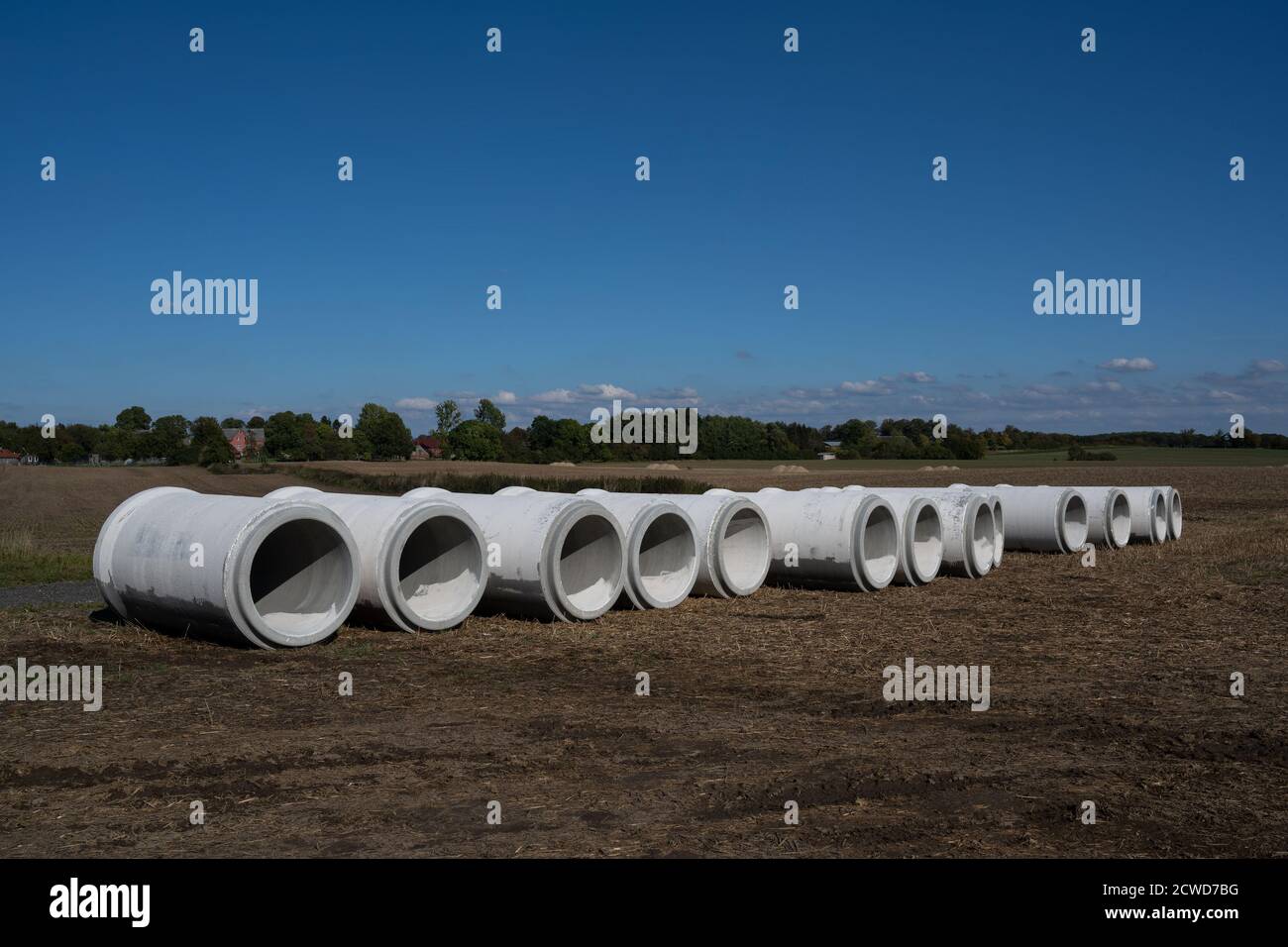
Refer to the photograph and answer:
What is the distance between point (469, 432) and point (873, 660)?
78672mm

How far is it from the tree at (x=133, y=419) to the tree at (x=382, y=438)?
49703mm

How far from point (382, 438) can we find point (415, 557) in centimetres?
8022

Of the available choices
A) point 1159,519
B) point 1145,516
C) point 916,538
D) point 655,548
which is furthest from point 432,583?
point 1159,519

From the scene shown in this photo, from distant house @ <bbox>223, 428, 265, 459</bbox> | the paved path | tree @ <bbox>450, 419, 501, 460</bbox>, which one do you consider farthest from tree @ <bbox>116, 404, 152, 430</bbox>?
the paved path

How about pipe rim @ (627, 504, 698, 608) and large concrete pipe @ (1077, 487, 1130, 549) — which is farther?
large concrete pipe @ (1077, 487, 1130, 549)

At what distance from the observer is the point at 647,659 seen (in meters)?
10.2

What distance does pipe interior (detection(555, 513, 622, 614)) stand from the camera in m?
12.8

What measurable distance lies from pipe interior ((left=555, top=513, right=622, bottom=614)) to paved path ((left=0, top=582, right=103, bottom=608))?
19.6ft

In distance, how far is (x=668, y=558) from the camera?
14.3 metres

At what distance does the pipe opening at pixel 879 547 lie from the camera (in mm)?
15211

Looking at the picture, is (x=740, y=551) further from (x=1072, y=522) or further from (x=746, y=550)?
(x=1072, y=522)

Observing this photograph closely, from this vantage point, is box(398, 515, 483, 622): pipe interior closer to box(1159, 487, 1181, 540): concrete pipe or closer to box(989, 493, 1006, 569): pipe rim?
box(989, 493, 1006, 569): pipe rim
